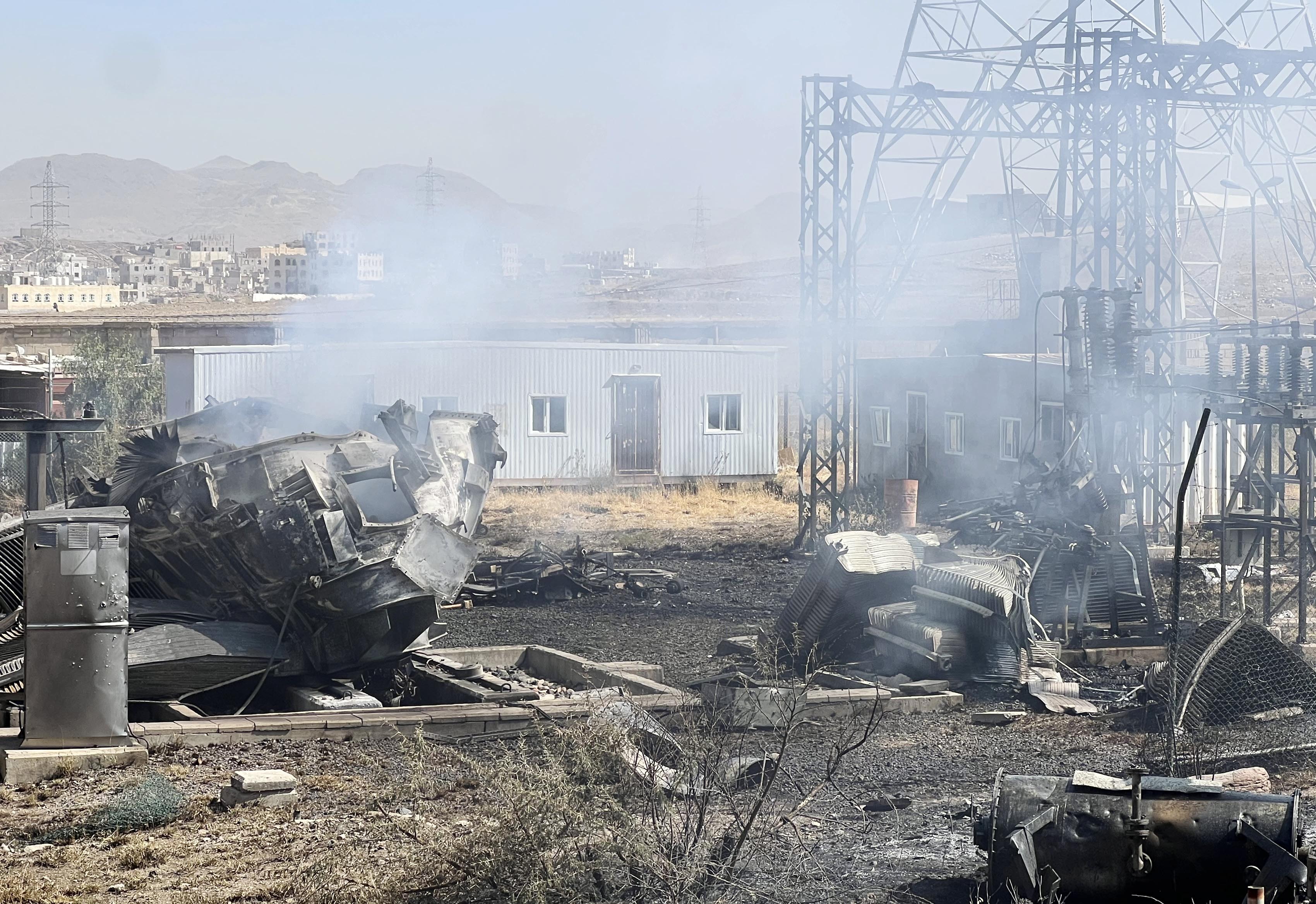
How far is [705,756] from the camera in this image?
20.7 feet

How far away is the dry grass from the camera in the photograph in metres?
22.7

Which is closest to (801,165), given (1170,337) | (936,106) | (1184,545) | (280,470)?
(936,106)

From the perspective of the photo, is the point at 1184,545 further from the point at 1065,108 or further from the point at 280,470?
the point at 280,470

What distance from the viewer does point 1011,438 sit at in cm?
2377

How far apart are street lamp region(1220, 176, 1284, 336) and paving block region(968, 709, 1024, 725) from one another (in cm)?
531

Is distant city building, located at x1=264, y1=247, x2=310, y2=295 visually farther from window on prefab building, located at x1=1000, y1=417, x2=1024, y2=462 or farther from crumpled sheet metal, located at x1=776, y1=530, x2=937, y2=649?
crumpled sheet metal, located at x1=776, y1=530, x2=937, y2=649

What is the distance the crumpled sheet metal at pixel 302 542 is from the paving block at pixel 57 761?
227 centimetres

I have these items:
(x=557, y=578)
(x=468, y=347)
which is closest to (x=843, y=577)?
(x=557, y=578)

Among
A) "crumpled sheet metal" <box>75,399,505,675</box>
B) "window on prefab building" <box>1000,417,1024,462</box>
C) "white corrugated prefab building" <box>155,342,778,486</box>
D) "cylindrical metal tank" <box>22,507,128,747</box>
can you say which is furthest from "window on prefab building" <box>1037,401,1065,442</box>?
"cylindrical metal tank" <box>22,507,128,747</box>

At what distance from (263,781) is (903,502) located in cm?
1572

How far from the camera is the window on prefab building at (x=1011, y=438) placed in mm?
23266

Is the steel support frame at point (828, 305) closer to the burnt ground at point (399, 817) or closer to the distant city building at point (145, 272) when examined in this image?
the burnt ground at point (399, 817)

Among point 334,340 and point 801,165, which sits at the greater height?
point 801,165

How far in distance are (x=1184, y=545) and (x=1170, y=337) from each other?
9.55ft
